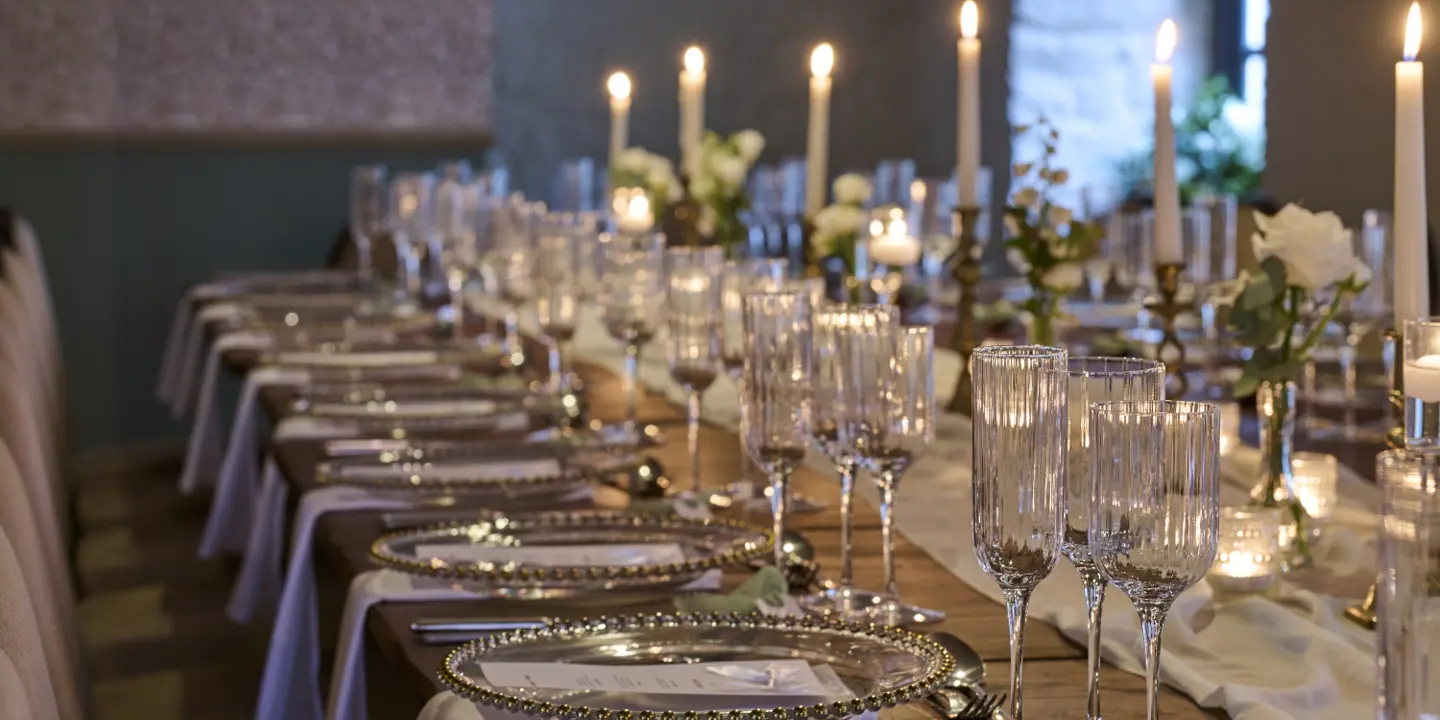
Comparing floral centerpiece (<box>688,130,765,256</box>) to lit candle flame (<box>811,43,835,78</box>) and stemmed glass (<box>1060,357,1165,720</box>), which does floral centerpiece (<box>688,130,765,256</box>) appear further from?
stemmed glass (<box>1060,357,1165,720</box>)

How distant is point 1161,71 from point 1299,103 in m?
2.00

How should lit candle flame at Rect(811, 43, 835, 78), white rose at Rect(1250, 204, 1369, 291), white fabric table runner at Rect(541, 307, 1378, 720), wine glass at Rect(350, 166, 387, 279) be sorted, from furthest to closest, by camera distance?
wine glass at Rect(350, 166, 387, 279) → lit candle flame at Rect(811, 43, 835, 78) → white rose at Rect(1250, 204, 1369, 291) → white fabric table runner at Rect(541, 307, 1378, 720)

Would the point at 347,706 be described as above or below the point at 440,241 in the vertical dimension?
below

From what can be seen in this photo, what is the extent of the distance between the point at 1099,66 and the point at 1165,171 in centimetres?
511

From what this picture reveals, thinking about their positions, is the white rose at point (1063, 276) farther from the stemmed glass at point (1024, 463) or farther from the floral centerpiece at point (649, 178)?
the floral centerpiece at point (649, 178)

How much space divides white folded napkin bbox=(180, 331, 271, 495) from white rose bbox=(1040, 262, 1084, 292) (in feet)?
5.60

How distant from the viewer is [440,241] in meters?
3.68

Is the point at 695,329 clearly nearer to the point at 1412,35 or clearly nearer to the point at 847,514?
the point at 847,514

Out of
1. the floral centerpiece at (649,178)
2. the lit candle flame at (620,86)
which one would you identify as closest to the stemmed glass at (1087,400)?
the lit candle flame at (620,86)

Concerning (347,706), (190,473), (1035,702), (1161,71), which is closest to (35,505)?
(347,706)

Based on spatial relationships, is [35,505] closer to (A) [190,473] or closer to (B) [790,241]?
(A) [190,473]

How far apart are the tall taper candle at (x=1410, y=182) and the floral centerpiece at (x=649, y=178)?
2.50 m

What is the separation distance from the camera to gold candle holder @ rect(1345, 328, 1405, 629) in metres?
1.39

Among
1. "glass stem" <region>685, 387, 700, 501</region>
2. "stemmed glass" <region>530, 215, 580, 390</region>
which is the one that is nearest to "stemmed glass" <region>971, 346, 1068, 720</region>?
"glass stem" <region>685, 387, 700, 501</region>
